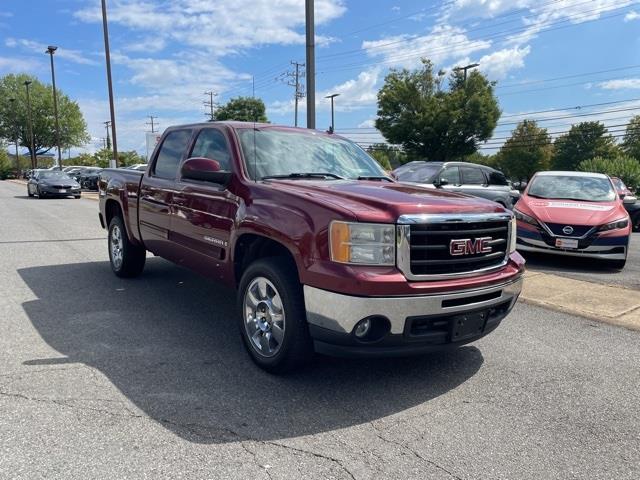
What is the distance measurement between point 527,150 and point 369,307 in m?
71.7

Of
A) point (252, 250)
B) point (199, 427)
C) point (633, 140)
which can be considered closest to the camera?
point (199, 427)

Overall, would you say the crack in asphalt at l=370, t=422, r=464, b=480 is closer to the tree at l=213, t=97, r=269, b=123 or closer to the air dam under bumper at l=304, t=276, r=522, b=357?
the air dam under bumper at l=304, t=276, r=522, b=357

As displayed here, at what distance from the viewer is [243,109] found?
71.7 metres

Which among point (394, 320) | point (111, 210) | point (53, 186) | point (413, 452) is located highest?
point (111, 210)

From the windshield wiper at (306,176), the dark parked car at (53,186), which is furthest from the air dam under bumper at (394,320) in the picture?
the dark parked car at (53,186)

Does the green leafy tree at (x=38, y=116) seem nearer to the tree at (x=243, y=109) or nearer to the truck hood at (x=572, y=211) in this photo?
the tree at (x=243, y=109)

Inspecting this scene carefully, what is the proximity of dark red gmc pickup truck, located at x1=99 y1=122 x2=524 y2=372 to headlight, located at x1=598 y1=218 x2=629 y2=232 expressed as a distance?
4.63 metres

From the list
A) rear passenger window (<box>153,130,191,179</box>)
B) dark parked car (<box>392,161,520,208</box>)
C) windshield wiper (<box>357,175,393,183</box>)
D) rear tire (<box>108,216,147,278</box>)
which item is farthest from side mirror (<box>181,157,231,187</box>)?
dark parked car (<box>392,161,520,208</box>)

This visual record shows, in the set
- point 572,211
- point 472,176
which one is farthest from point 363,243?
point 472,176

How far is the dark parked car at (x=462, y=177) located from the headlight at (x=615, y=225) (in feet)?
11.5

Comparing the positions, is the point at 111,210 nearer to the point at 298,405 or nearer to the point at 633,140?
the point at 298,405

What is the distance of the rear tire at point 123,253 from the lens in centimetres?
648

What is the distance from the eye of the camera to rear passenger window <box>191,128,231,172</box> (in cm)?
455

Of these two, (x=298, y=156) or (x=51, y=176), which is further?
(x=51, y=176)
